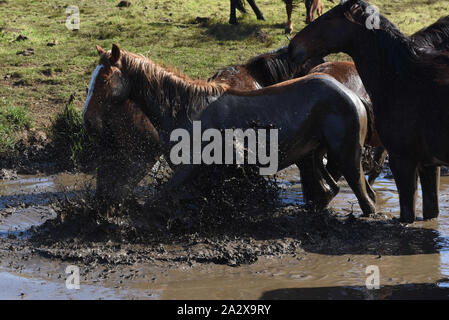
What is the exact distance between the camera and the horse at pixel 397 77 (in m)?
5.41

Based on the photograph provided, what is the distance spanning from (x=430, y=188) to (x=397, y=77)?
116cm

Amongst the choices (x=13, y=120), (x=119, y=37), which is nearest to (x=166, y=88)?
(x=13, y=120)

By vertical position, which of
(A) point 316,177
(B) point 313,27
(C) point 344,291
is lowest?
(C) point 344,291

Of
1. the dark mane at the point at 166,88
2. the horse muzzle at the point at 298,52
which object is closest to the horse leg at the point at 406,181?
the horse muzzle at the point at 298,52

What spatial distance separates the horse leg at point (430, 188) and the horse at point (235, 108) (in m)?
0.63

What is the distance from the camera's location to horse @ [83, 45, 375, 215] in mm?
6066

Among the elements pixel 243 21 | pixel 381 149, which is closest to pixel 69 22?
pixel 243 21

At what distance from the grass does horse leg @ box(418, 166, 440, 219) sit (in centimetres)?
458

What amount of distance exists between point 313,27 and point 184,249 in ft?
7.01

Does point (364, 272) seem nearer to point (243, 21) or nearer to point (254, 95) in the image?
point (254, 95)

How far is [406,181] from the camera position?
5789 millimetres

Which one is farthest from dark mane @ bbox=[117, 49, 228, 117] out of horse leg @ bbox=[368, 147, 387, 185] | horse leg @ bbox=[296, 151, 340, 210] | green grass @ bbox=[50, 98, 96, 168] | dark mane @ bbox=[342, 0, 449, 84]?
horse leg @ bbox=[368, 147, 387, 185]

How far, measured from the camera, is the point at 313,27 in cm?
580

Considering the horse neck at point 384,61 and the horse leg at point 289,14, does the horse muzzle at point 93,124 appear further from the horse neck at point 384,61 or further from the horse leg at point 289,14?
the horse leg at point 289,14
